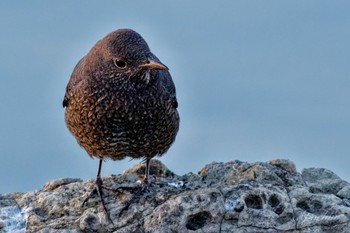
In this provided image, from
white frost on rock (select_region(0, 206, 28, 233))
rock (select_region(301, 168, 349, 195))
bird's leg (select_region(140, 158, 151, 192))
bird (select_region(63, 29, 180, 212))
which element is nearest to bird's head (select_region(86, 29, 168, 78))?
bird (select_region(63, 29, 180, 212))

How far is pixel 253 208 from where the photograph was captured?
8.16m

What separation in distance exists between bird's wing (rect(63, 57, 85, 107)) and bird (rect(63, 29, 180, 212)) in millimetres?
20

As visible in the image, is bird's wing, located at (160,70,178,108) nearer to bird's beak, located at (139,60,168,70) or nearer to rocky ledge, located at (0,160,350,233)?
bird's beak, located at (139,60,168,70)

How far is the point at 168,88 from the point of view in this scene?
9.25m

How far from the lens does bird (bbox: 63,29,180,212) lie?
8.62 metres

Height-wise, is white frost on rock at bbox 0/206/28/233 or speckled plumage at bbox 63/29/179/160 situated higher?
speckled plumage at bbox 63/29/179/160

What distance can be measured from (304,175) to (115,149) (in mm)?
2381

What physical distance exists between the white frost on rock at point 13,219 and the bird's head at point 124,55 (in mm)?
1684

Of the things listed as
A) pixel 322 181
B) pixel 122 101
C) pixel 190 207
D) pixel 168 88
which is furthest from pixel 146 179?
pixel 322 181

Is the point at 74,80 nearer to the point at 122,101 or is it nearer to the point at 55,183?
the point at 122,101

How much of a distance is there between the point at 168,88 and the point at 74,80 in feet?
3.47

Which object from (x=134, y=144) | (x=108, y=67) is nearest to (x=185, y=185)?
(x=134, y=144)

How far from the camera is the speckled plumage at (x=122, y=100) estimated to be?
862cm

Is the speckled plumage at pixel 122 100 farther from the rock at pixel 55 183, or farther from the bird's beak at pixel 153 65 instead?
the rock at pixel 55 183
